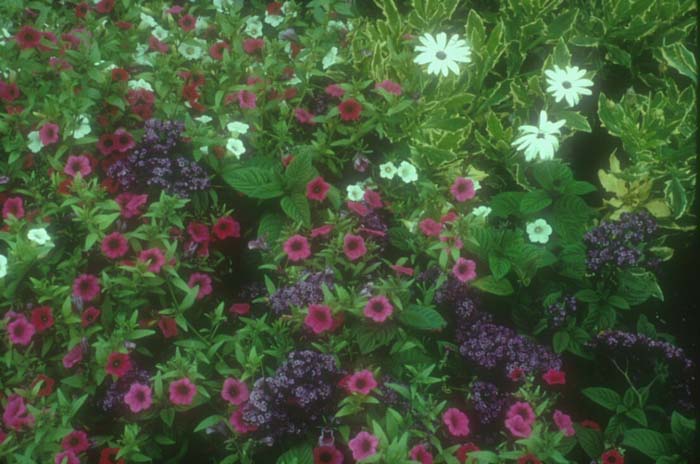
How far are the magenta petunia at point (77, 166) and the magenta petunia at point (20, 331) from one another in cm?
51

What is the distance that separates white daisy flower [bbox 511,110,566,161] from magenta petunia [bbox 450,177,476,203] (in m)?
0.22

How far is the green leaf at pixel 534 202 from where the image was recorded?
7.29 feet

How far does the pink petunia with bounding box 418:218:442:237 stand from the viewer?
6.72ft

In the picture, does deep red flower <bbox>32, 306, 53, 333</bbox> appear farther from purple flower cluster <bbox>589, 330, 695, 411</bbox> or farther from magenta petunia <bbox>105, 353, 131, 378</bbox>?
purple flower cluster <bbox>589, 330, 695, 411</bbox>

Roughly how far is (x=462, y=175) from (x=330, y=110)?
0.52m

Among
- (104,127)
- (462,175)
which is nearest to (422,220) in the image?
(462,175)

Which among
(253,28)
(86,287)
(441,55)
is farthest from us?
(253,28)

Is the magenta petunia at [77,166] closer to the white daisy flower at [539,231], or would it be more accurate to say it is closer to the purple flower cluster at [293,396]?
the purple flower cluster at [293,396]

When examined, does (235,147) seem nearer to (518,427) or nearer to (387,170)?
(387,170)

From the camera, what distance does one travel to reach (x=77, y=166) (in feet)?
7.09

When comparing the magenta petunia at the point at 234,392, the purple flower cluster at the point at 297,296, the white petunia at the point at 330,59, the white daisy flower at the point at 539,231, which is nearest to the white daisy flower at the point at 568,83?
the white daisy flower at the point at 539,231

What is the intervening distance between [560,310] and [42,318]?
1.47 meters

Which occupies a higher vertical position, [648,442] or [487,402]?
[648,442]

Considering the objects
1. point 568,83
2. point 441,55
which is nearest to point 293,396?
point 441,55
